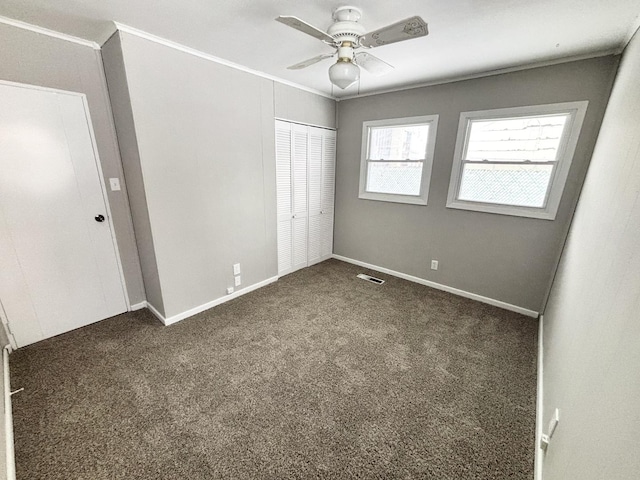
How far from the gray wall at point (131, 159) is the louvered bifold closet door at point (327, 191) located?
2380mm

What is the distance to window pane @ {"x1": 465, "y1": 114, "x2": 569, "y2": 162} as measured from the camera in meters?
2.48

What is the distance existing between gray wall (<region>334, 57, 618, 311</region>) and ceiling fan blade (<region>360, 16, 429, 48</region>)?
179cm

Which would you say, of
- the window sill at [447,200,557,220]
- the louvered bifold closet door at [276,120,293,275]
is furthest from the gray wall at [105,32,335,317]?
the window sill at [447,200,557,220]

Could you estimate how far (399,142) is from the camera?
11.4 ft

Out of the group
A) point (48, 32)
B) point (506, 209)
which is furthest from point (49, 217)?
point (506, 209)

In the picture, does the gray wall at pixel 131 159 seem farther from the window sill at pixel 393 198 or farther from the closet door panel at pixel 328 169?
the window sill at pixel 393 198

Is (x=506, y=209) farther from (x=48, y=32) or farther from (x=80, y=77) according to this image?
(x=48, y=32)

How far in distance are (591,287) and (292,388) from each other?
1.84m

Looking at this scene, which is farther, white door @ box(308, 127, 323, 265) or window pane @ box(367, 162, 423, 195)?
white door @ box(308, 127, 323, 265)

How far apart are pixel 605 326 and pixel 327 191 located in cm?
344

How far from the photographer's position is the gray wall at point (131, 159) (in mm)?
2049

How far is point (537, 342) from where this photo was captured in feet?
7.82

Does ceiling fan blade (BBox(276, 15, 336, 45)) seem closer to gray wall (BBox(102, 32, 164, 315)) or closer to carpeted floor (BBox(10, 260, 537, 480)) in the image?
gray wall (BBox(102, 32, 164, 315))

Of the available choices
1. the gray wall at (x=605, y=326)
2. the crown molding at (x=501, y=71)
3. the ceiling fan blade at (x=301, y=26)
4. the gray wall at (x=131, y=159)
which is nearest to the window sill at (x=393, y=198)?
the crown molding at (x=501, y=71)
